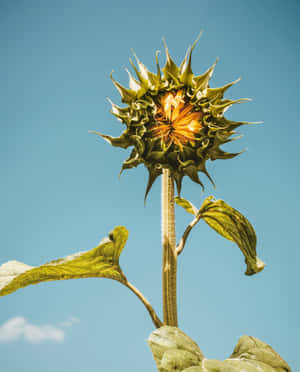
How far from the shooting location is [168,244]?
7.49 feet

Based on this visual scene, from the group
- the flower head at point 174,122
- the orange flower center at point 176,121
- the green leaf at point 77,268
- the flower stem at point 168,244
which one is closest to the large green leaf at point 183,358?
the flower stem at point 168,244

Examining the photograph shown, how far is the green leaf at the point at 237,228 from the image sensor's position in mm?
2645

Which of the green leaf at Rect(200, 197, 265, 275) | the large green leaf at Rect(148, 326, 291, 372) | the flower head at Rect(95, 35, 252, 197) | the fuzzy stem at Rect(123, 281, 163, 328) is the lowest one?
the large green leaf at Rect(148, 326, 291, 372)

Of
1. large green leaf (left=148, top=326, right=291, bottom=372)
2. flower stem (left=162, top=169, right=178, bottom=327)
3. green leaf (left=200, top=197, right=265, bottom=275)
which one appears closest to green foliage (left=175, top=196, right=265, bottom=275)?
green leaf (left=200, top=197, right=265, bottom=275)

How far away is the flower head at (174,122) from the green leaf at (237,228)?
0.53 meters

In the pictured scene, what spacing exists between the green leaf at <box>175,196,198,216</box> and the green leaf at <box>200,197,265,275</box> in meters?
0.28

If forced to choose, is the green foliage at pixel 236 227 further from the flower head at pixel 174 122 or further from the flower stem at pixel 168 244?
the flower head at pixel 174 122

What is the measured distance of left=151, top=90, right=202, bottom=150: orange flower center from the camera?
2.12 m

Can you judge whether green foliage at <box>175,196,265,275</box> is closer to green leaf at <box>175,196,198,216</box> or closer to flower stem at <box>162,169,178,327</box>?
green leaf at <box>175,196,198,216</box>

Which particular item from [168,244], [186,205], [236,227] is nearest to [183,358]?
[168,244]

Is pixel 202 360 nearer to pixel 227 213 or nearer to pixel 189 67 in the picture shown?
pixel 227 213

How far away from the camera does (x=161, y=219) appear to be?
2336 millimetres

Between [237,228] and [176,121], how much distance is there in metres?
0.97

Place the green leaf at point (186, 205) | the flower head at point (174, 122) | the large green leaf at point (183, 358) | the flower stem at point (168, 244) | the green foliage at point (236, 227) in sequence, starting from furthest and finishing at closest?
the green leaf at point (186, 205)
the green foliage at point (236, 227)
the flower stem at point (168, 244)
the flower head at point (174, 122)
the large green leaf at point (183, 358)
